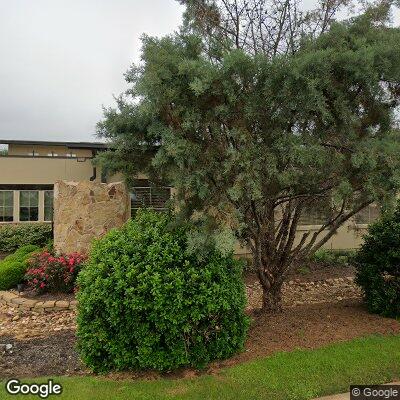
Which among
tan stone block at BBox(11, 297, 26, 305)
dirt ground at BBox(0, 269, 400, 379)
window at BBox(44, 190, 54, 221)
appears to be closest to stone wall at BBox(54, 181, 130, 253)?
tan stone block at BBox(11, 297, 26, 305)

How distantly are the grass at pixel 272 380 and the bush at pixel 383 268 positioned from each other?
44.6 inches

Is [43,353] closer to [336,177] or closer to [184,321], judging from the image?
[184,321]

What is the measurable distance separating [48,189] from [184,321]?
14186 mm

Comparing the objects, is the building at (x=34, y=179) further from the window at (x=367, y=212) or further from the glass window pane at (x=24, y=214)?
the window at (x=367, y=212)

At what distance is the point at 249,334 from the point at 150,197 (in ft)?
15.2

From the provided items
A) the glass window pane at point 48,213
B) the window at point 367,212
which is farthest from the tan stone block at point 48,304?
the glass window pane at point 48,213

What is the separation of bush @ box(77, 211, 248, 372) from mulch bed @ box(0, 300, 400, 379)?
22cm

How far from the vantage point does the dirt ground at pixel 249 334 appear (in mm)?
4027

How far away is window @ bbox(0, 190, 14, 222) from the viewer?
15.5 m

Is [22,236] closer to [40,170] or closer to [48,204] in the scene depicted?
[48,204]

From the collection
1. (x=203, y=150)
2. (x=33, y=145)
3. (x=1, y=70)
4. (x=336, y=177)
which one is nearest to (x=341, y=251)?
(x=336, y=177)

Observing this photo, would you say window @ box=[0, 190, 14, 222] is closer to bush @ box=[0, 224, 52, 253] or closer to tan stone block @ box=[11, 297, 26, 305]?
bush @ box=[0, 224, 52, 253]

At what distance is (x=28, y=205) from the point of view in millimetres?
15820

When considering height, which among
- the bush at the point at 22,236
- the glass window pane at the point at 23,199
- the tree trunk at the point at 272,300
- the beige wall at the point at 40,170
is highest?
the beige wall at the point at 40,170
